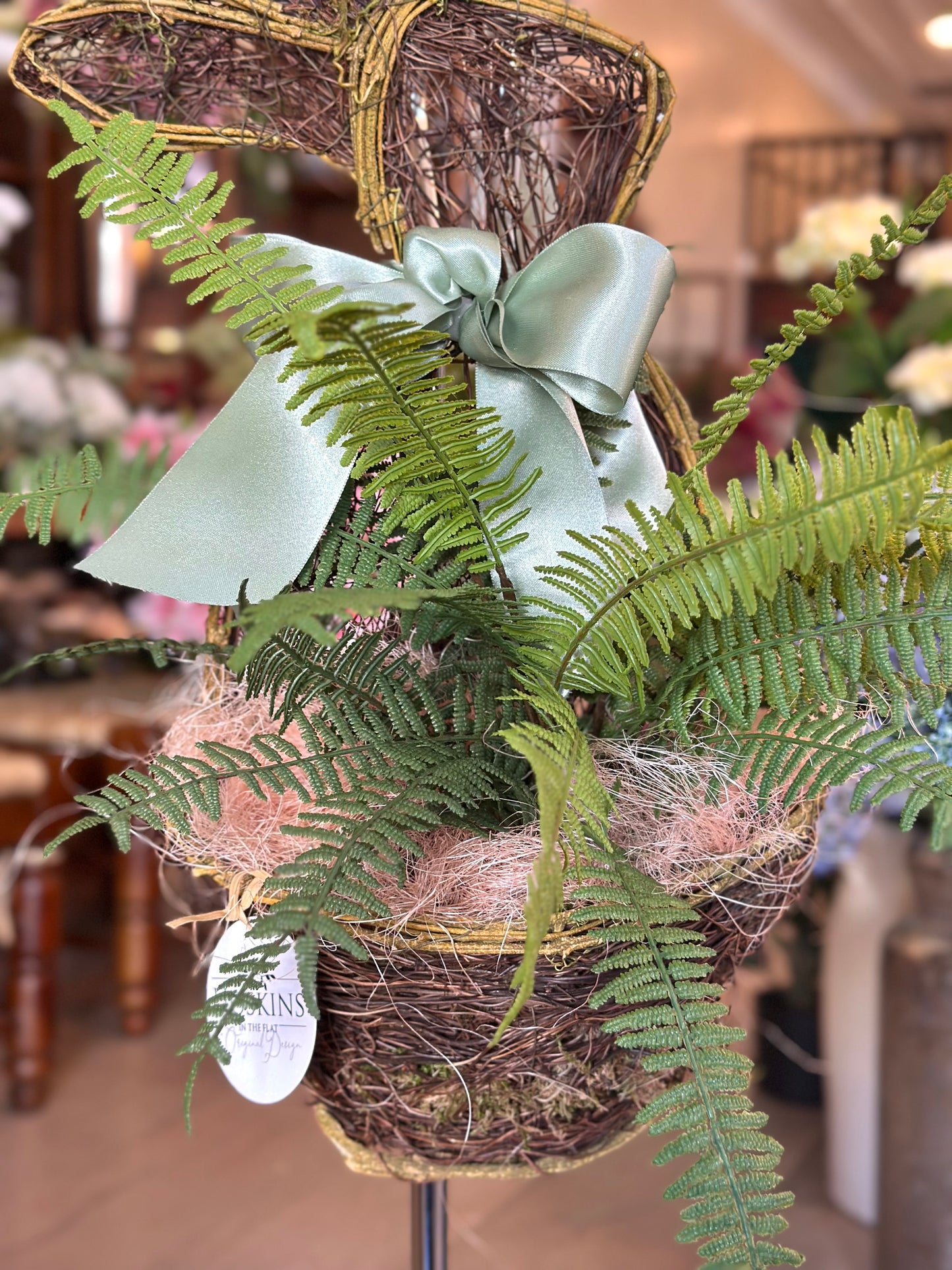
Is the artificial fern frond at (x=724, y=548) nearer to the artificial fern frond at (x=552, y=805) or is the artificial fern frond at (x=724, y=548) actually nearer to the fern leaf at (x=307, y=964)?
Result: the artificial fern frond at (x=552, y=805)

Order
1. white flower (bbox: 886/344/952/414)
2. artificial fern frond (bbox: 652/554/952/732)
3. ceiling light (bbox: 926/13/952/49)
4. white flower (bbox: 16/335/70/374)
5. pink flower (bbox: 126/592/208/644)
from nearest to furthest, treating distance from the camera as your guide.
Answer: artificial fern frond (bbox: 652/554/952/732) < white flower (bbox: 886/344/952/414) < pink flower (bbox: 126/592/208/644) < white flower (bbox: 16/335/70/374) < ceiling light (bbox: 926/13/952/49)

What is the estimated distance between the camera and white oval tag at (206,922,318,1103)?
52cm

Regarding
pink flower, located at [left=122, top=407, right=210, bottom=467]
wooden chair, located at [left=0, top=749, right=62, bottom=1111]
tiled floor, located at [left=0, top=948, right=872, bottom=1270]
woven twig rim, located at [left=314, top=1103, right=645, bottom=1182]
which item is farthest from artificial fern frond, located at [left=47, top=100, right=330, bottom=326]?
wooden chair, located at [left=0, top=749, right=62, bottom=1111]

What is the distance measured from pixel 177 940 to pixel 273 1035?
2.05 metres

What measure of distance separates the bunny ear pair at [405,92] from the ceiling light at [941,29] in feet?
14.4

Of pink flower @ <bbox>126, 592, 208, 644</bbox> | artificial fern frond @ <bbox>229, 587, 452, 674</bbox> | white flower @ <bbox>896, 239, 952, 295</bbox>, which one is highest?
white flower @ <bbox>896, 239, 952, 295</bbox>

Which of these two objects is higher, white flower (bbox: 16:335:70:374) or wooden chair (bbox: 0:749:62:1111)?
white flower (bbox: 16:335:70:374)

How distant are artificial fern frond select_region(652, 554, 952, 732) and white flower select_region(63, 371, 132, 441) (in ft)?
6.11

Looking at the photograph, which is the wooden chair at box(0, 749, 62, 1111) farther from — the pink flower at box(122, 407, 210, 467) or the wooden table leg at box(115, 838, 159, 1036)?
the pink flower at box(122, 407, 210, 467)

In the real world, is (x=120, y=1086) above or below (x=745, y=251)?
below

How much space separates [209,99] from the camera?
0.64 meters

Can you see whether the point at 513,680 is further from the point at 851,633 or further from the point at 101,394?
the point at 101,394

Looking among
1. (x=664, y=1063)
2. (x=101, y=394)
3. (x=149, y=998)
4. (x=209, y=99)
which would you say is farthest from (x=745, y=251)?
(x=664, y=1063)

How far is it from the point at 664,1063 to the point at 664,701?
0.17m
